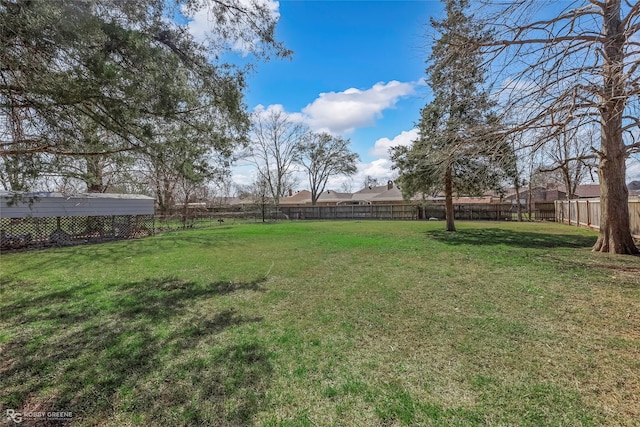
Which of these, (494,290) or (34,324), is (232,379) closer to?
(34,324)

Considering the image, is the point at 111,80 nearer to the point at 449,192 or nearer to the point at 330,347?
the point at 330,347

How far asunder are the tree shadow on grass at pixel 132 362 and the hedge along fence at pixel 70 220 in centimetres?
803

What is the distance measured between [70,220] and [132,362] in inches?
481

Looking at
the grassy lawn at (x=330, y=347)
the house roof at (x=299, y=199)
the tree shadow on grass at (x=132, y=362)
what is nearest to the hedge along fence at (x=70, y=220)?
the grassy lawn at (x=330, y=347)

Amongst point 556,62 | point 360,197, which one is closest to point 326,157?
point 360,197

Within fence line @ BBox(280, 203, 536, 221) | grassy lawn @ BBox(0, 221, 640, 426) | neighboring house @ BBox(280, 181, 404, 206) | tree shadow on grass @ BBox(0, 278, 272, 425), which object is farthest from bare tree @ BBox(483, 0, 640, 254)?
neighboring house @ BBox(280, 181, 404, 206)

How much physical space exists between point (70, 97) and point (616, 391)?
5.19m

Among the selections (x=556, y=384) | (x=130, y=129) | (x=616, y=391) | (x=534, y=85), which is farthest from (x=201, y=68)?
(x=616, y=391)

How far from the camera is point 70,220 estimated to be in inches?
457

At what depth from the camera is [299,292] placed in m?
4.70

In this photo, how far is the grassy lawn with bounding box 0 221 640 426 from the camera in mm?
1992

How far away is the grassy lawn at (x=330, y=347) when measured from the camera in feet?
6.54

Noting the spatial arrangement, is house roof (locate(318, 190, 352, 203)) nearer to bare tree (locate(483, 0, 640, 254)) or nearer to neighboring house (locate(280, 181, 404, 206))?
neighboring house (locate(280, 181, 404, 206))

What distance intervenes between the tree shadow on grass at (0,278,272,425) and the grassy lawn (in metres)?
0.02
